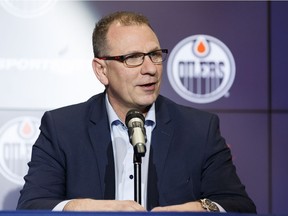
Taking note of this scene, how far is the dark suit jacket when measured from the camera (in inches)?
109

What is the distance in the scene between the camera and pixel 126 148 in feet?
→ 9.48

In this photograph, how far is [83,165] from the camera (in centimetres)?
283

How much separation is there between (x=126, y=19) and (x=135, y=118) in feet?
2.31

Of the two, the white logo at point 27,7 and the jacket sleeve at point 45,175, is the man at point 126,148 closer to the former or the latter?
the jacket sleeve at point 45,175

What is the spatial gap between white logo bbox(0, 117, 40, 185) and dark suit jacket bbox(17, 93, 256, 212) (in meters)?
0.52

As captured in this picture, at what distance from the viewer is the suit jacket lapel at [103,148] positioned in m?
2.80

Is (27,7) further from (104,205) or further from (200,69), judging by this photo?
(104,205)

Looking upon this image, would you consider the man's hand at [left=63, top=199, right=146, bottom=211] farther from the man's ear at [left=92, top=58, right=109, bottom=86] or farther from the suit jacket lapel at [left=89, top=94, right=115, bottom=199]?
the man's ear at [left=92, top=58, right=109, bottom=86]

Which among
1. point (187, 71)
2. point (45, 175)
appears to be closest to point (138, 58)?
point (45, 175)

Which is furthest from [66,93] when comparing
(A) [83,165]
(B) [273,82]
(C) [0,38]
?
(B) [273,82]

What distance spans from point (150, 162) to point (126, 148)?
0.40ft

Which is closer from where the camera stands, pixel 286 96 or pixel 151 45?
pixel 151 45

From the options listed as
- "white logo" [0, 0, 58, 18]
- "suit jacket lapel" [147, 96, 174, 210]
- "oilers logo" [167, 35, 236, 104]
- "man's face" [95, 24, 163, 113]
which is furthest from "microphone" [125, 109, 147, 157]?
"white logo" [0, 0, 58, 18]

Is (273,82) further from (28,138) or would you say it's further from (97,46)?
(28,138)
